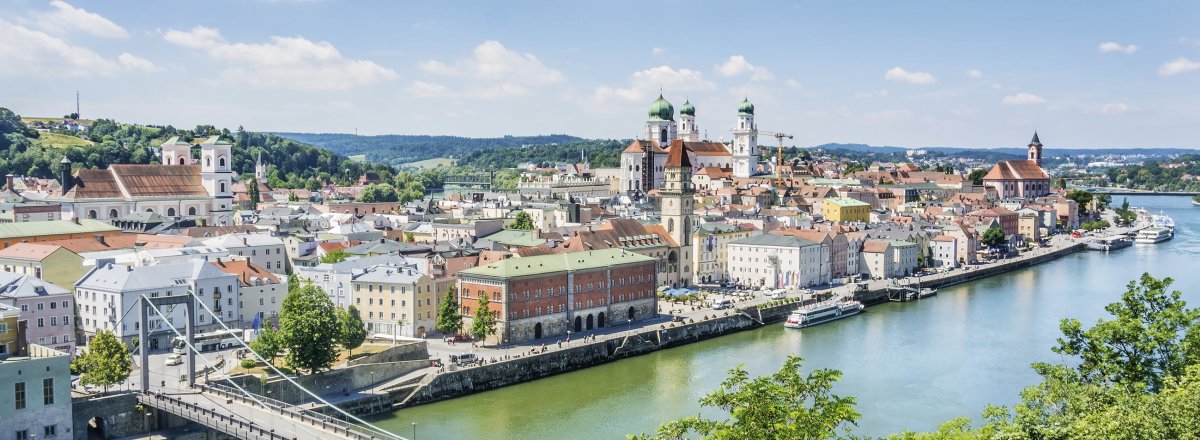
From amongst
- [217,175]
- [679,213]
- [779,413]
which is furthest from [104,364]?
[217,175]

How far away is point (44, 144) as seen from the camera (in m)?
83.3

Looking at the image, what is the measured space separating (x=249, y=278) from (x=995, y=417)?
22866 millimetres

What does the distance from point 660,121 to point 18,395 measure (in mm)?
74939

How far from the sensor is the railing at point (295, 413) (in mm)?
18161

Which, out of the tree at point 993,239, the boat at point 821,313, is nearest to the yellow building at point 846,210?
the tree at point 993,239

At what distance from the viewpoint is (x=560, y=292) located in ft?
105

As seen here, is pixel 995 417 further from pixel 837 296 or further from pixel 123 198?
pixel 123 198

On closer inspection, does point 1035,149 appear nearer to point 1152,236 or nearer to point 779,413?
point 1152,236

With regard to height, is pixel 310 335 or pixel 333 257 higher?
pixel 333 257

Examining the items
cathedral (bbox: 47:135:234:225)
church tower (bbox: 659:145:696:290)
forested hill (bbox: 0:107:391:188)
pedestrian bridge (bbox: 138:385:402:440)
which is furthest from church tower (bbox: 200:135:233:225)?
pedestrian bridge (bbox: 138:385:402:440)

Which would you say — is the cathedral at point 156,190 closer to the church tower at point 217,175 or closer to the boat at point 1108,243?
the church tower at point 217,175

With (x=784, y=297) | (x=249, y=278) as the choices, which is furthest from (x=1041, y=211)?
(x=249, y=278)

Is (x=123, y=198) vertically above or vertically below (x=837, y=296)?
above

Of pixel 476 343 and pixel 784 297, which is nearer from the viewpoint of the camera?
pixel 476 343
